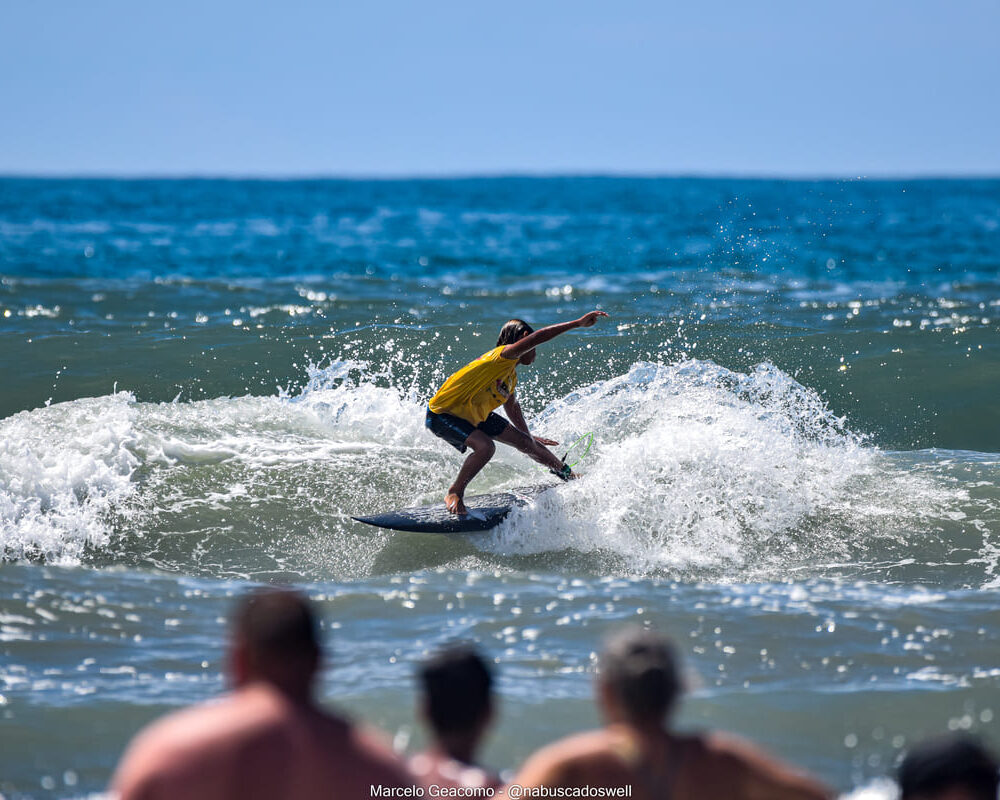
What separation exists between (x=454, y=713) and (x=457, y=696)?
0.05m

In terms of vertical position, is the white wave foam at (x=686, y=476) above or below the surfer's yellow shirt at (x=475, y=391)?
below

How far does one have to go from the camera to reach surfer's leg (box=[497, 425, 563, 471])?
901 centimetres

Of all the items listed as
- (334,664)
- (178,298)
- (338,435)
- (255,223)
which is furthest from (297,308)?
(255,223)

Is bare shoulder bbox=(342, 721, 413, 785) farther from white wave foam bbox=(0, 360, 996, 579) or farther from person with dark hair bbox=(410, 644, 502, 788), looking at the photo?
white wave foam bbox=(0, 360, 996, 579)

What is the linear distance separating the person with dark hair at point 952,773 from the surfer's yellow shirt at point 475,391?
608cm

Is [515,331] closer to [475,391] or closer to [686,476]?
[475,391]

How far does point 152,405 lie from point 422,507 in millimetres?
5168

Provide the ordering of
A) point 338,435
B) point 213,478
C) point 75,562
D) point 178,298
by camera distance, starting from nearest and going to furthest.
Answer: point 75,562
point 213,478
point 338,435
point 178,298

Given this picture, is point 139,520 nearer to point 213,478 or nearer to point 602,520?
point 213,478

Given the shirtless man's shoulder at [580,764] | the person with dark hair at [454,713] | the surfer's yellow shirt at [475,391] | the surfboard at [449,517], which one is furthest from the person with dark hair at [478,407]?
the shirtless man's shoulder at [580,764]

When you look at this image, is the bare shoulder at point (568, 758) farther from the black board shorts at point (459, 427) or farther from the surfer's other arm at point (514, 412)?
the surfer's other arm at point (514, 412)

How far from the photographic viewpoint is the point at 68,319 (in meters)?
19.0

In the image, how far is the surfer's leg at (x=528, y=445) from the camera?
901cm

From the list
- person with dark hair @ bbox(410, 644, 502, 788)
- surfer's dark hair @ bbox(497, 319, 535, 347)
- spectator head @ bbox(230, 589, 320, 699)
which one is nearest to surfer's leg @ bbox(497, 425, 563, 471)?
surfer's dark hair @ bbox(497, 319, 535, 347)
